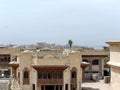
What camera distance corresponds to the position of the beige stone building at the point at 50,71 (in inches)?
1609

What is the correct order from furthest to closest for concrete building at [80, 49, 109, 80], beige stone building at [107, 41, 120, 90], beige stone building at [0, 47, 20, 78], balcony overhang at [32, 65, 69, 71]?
concrete building at [80, 49, 109, 80] → beige stone building at [0, 47, 20, 78] → balcony overhang at [32, 65, 69, 71] → beige stone building at [107, 41, 120, 90]

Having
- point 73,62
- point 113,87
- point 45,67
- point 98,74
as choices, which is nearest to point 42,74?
point 45,67

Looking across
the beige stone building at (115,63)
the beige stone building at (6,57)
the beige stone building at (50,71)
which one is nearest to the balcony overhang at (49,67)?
the beige stone building at (50,71)

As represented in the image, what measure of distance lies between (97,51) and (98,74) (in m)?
4.22

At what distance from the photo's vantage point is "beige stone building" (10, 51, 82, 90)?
40875mm

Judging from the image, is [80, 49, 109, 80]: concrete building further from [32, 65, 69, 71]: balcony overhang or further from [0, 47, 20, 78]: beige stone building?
[32, 65, 69, 71]: balcony overhang

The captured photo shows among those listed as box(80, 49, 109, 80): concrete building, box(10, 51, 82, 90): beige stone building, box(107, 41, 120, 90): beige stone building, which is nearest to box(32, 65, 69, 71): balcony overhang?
box(10, 51, 82, 90): beige stone building

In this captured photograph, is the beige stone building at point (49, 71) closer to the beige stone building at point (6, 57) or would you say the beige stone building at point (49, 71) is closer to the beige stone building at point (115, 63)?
the beige stone building at point (6, 57)

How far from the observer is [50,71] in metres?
40.9

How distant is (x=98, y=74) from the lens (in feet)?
195

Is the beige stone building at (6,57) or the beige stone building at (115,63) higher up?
the beige stone building at (115,63)

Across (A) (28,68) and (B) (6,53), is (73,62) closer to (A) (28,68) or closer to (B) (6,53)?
(A) (28,68)

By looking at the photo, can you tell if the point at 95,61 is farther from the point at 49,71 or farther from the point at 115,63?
the point at 115,63

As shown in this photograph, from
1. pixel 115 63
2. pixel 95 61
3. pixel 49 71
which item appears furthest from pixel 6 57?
pixel 115 63
